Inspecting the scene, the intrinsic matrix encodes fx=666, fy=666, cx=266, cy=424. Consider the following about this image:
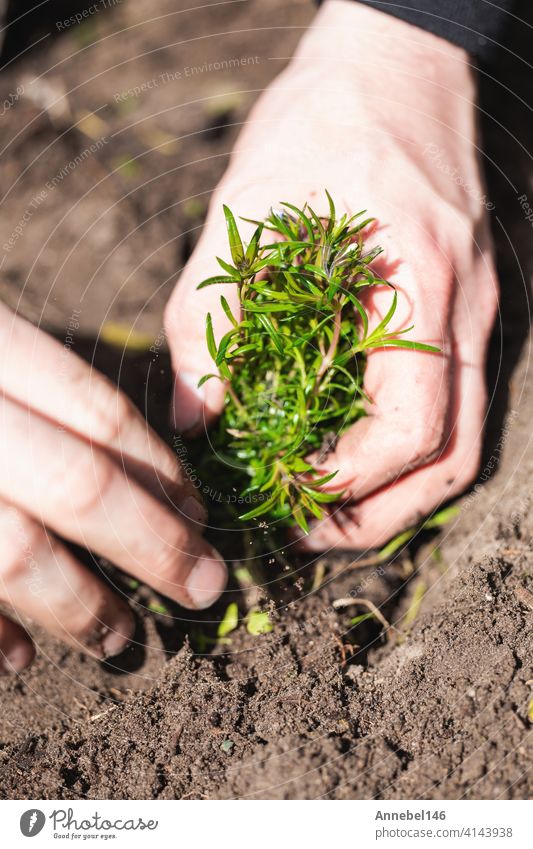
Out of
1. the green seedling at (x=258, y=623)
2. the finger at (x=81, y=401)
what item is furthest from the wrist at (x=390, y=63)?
the green seedling at (x=258, y=623)

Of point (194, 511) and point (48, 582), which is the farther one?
point (194, 511)

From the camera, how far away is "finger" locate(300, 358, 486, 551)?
2.40 metres

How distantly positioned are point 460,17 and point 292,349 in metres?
1.58

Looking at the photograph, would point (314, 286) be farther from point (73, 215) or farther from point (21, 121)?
point (21, 121)

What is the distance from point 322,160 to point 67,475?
140 centimetres

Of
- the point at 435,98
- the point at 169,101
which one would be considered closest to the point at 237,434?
the point at 435,98

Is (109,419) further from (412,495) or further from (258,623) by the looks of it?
(412,495)

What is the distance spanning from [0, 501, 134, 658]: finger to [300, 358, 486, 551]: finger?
777 mm

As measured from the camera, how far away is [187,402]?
8.00ft

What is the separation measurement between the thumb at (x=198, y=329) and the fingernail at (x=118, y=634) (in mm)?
688

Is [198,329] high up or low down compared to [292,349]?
up

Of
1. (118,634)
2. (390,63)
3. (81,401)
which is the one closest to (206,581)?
(118,634)

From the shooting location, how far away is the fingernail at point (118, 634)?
2215 millimetres

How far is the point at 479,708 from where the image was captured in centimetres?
187
